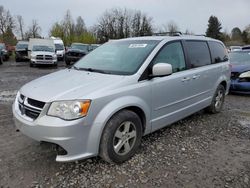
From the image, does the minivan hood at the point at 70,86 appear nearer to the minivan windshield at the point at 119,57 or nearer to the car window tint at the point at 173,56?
the minivan windshield at the point at 119,57

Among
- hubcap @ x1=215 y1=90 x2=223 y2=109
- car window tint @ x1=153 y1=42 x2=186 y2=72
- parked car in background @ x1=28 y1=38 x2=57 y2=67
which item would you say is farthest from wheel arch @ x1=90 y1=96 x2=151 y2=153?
parked car in background @ x1=28 y1=38 x2=57 y2=67

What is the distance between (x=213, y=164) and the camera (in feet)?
11.1

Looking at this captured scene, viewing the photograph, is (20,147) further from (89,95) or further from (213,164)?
(213,164)

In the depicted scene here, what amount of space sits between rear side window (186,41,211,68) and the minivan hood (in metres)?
1.86

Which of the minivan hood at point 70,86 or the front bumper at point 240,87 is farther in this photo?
the front bumper at point 240,87

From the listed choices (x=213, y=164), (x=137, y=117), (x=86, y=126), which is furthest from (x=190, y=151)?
(x=86, y=126)

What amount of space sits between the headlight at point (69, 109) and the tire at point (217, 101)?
143 inches

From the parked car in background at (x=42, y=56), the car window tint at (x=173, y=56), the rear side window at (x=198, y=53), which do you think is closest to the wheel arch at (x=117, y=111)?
the car window tint at (x=173, y=56)

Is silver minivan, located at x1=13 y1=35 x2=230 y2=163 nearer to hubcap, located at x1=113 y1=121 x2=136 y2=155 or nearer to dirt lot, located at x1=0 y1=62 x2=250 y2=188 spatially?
hubcap, located at x1=113 y1=121 x2=136 y2=155

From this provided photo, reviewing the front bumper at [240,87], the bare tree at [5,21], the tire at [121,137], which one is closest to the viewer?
the tire at [121,137]

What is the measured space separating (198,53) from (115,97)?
252 cm

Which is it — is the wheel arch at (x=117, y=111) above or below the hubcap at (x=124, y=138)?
above

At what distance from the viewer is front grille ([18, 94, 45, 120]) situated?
2.94 meters

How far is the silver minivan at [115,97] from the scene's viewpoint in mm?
2820
